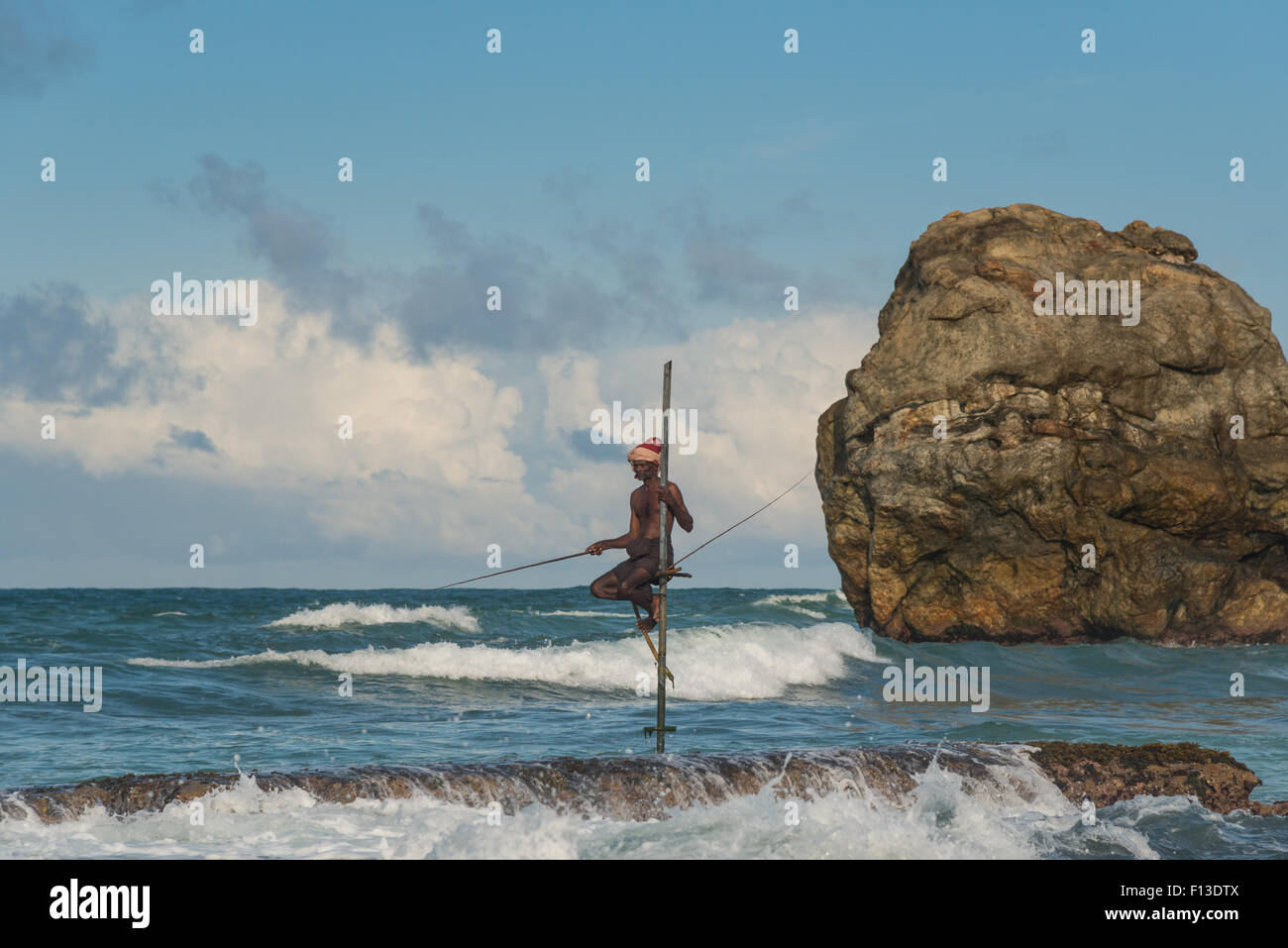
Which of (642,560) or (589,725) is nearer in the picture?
(642,560)

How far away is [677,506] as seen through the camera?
11969 millimetres

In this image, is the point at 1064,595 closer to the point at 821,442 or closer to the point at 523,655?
the point at 821,442

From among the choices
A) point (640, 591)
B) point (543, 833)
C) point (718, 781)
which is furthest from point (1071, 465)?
point (543, 833)

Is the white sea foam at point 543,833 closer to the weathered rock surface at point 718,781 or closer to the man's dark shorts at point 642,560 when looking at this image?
the weathered rock surface at point 718,781

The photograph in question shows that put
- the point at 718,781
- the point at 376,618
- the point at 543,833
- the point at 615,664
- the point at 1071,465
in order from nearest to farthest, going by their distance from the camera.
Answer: the point at 543,833
the point at 718,781
the point at 615,664
the point at 1071,465
the point at 376,618

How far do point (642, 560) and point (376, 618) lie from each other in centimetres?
3152

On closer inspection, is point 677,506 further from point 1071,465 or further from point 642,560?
point 1071,465

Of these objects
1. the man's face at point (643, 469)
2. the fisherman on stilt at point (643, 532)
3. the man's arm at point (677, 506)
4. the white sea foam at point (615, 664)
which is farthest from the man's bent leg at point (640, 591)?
the white sea foam at point (615, 664)

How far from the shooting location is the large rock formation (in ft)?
96.7

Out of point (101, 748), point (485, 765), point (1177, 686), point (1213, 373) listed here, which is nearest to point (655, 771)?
point (485, 765)

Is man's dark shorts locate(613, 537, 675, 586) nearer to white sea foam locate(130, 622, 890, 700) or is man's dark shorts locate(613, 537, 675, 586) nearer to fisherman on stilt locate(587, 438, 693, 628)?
fisherman on stilt locate(587, 438, 693, 628)

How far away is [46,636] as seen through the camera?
28719mm

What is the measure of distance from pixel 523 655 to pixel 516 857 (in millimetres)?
17803

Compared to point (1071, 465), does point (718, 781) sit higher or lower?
lower
